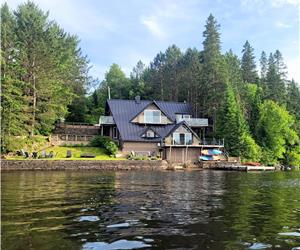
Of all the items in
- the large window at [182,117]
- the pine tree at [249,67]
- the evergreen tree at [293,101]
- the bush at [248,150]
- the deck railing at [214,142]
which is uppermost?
the pine tree at [249,67]

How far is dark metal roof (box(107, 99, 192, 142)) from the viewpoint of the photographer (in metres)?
50.7

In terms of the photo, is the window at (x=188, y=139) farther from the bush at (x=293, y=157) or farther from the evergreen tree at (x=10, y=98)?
the evergreen tree at (x=10, y=98)

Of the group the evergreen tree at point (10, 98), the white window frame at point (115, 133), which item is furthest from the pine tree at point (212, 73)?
the evergreen tree at point (10, 98)

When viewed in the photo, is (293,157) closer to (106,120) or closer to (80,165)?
(106,120)

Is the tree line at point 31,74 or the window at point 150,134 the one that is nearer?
the tree line at point 31,74

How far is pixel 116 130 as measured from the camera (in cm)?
5312

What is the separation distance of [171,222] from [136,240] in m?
2.32

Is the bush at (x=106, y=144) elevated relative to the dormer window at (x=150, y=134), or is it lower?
lower

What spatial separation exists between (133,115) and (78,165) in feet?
58.0

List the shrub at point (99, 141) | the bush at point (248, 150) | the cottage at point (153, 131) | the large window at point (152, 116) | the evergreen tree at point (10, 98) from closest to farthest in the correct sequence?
the evergreen tree at point (10, 98) → the cottage at point (153, 131) → the shrub at point (99, 141) → the bush at point (248, 150) → the large window at point (152, 116)

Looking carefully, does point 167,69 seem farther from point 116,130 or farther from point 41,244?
point 41,244

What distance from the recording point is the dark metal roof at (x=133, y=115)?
50688 millimetres

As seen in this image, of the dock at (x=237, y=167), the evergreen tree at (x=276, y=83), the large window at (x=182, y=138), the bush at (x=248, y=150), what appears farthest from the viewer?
the evergreen tree at (x=276, y=83)

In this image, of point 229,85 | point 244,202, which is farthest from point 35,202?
point 229,85
